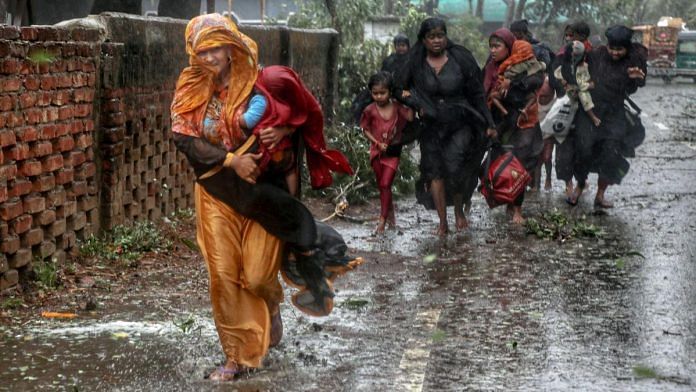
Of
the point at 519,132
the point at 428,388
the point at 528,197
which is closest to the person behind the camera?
the point at 428,388

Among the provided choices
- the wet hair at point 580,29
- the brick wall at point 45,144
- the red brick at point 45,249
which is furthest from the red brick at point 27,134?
the wet hair at point 580,29

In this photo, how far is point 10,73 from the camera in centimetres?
796

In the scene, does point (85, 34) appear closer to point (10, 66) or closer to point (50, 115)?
point (50, 115)

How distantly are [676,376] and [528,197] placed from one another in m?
7.96

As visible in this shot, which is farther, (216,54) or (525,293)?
(525,293)

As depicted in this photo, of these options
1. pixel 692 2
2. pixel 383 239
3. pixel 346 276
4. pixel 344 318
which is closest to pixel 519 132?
pixel 383 239

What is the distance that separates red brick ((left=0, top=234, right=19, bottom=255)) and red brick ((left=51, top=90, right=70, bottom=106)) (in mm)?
1163

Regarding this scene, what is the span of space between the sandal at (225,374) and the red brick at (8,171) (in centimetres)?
236

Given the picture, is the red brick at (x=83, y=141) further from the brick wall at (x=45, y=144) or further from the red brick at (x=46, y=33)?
the red brick at (x=46, y=33)

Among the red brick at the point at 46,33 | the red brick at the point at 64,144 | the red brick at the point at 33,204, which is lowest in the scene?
the red brick at the point at 33,204

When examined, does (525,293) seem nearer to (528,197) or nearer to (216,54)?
(216,54)

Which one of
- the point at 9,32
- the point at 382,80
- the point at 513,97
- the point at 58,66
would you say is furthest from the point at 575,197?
the point at 9,32

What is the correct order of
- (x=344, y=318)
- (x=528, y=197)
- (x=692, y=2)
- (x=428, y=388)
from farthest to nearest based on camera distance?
(x=692, y=2), (x=528, y=197), (x=344, y=318), (x=428, y=388)

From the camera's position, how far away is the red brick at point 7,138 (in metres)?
7.84
